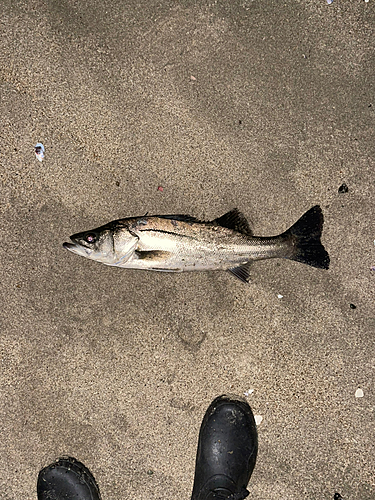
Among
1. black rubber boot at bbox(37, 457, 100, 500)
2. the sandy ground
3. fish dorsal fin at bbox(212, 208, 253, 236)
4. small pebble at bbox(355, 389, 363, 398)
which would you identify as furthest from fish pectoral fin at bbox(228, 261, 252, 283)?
black rubber boot at bbox(37, 457, 100, 500)

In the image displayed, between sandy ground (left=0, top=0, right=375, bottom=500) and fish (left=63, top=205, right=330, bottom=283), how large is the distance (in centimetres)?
28

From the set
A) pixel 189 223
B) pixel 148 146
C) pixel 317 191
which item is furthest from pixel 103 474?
pixel 317 191

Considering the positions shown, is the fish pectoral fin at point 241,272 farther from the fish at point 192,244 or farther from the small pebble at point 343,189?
the small pebble at point 343,189

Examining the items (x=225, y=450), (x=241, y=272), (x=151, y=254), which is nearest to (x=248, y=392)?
(x=225, y=450)

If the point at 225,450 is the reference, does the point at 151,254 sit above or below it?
above

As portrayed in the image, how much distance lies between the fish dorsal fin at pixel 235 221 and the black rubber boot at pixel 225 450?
6.10ft

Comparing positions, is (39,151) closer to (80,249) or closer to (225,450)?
(80,249)

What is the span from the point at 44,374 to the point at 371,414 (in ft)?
12.0

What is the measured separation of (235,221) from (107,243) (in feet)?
4.40

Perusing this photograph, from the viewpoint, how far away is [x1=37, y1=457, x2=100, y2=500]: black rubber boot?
12.5ft

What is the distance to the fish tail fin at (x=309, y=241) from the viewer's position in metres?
3.73

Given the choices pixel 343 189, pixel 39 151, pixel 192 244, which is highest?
pixel 39 151

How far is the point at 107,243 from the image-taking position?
3.48 metres

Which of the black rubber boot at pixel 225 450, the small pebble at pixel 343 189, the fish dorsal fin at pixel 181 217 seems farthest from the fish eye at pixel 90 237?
the small pebble at pixel 343 189
